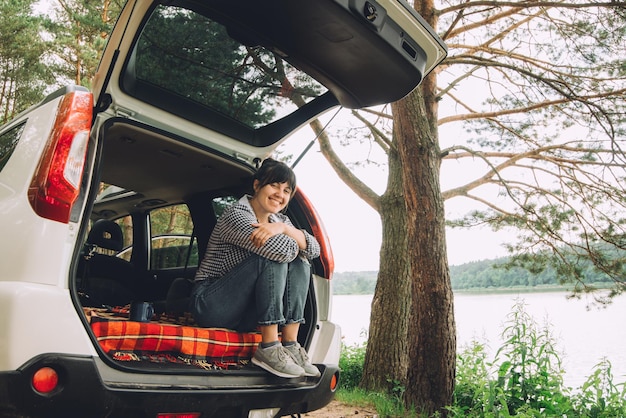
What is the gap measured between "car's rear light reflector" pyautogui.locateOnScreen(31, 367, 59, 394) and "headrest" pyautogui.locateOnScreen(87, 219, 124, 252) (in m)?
2.05

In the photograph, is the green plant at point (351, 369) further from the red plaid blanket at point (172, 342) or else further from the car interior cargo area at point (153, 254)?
the red plaid blanket at point (172, 342)

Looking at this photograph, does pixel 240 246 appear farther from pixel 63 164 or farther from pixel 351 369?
pixel 351 369

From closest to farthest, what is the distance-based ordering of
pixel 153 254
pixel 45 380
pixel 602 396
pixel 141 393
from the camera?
1. pixel 45 380
2. pixel 141 393
3. pixel 153 254
4. pixel 602 396

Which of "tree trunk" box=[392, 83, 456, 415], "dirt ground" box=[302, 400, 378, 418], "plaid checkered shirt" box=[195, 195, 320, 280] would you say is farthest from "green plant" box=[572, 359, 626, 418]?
"plaid checkered shirt" box=[195, 195, 320, 280]

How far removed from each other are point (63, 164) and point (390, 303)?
5832 millimetres

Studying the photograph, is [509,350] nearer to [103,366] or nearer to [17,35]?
[103,366]

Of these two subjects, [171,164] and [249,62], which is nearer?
[249,62]

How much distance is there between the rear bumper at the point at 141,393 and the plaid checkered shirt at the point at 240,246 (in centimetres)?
56

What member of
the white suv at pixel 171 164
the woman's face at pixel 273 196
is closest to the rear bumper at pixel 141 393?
the white suv at pixel 171 164

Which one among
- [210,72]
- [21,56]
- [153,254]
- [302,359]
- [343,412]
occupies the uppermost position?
[21,56]

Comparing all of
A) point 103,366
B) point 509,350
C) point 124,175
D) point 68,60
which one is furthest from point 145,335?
point 68,60

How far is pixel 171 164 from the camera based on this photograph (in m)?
3.29

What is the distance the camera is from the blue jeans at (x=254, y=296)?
250 cm

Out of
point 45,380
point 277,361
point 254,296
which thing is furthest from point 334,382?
point 45,380
